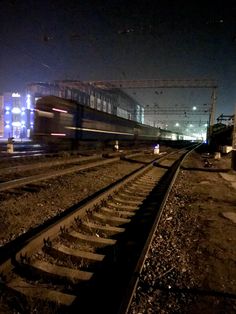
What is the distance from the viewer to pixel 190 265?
14.1ft

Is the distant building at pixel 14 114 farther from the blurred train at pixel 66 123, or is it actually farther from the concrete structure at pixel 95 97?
the blurred train at pixel 66 123

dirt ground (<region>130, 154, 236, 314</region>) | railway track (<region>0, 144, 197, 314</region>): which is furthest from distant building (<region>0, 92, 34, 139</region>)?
railway track (<region>0, 144, 197, 314</region>)

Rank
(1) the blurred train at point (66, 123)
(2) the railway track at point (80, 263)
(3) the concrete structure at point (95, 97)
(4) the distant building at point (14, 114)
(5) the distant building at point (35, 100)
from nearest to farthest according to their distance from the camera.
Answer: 1. (2) the railway track at point (80, 263)
2. (1) the blurred train at point (66, 123)
3. (5) the distant building at point (35, 100)
4. (4) the distant building at point (14, 114)
5. (3) the concrete structure at point (95, 97)

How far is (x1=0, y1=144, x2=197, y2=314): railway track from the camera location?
3.23 m

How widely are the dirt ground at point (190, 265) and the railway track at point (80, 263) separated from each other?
231 mm

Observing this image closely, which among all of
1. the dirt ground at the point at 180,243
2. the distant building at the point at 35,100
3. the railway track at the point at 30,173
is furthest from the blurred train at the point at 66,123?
the distant building at the point at 35,100

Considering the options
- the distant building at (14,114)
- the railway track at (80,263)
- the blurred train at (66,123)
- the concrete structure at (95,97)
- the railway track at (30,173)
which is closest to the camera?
the railway track at (80,263)

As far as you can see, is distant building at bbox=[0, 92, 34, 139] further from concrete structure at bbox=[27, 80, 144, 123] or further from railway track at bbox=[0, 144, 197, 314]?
railway track at bbox=[0, 144, 197, 314]

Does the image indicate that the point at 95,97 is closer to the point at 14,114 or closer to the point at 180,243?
the point at 14,114

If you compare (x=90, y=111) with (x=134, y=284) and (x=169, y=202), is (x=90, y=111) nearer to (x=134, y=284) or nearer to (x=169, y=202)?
(x=169, y=202)

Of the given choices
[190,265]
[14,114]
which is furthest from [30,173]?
[14,114]

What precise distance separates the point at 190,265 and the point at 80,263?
1.43 m

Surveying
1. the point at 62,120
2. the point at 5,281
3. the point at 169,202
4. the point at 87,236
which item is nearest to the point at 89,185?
the point at 169,202

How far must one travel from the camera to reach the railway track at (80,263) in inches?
127
